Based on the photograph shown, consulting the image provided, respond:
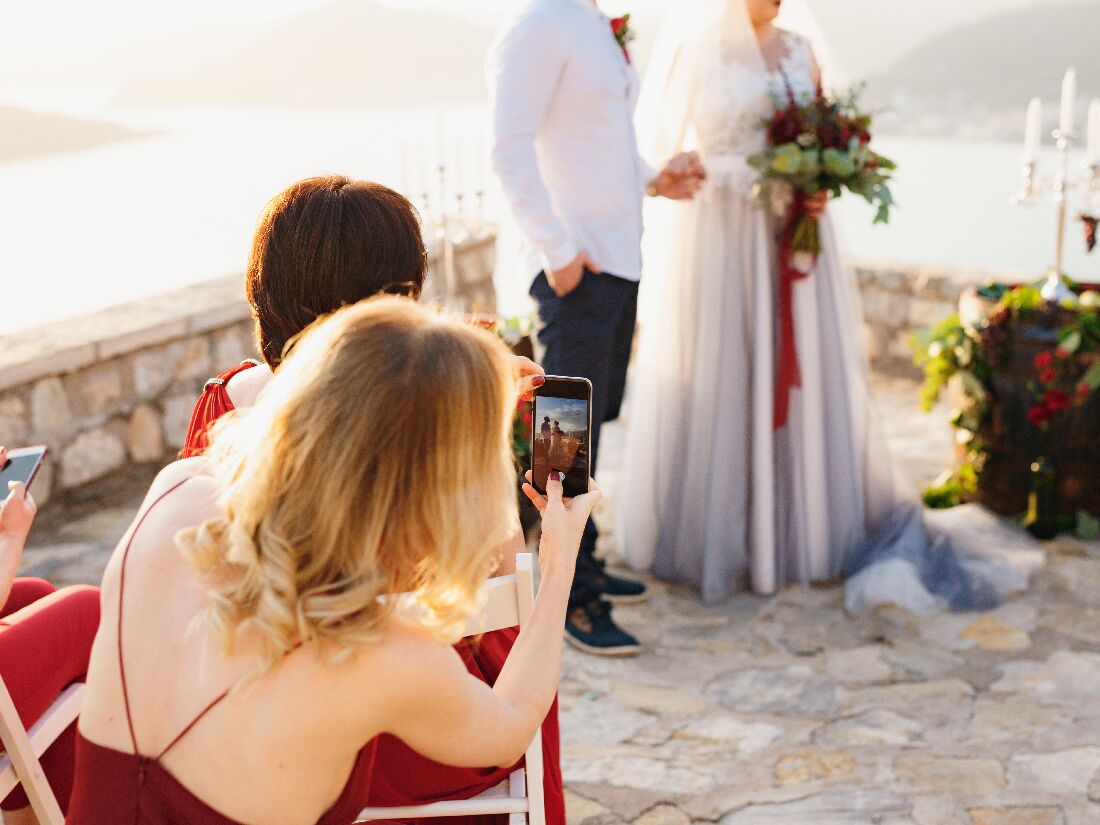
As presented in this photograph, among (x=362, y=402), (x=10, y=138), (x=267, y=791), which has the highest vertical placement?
(x=10, y=138)

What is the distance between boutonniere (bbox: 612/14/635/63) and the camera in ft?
9.19

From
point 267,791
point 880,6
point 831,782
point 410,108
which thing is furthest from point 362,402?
point 880,6

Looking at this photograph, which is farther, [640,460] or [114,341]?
[114,341]

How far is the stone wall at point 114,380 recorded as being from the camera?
11.9 feet

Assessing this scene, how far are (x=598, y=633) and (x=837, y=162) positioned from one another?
58.1 inches

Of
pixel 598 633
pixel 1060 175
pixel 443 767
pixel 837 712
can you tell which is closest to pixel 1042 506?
pixel 1060 175

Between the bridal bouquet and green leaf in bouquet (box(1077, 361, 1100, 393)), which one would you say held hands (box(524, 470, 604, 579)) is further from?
green leaf in bouquet (box(1077, 361, 1100, 393))

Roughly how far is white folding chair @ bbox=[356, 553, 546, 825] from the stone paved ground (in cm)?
80

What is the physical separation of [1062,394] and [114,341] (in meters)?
3.25

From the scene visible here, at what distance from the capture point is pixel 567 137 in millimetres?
2713

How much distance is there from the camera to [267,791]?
3.61 ft

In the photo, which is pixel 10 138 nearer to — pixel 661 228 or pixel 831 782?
pixel 661 228

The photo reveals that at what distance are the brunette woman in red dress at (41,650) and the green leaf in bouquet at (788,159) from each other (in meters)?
2.06

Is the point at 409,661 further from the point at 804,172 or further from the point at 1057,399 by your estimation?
the point at 1057,399
